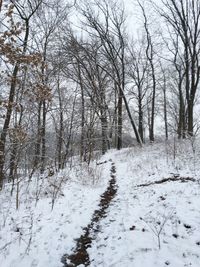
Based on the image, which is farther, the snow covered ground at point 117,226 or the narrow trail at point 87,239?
the narrow trail at point 87,239

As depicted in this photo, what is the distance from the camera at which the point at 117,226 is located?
5.29m

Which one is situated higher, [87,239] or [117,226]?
[117,226]

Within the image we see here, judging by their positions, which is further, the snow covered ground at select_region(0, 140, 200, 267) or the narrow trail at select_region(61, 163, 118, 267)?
the narrow trail at select_region(61, 163, 118, 267)

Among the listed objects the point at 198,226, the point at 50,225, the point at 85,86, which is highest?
the point at 85,86

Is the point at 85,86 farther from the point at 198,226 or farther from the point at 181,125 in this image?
the point at 198,226

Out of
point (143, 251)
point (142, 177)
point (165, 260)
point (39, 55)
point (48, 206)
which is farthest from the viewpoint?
point (142, 177)

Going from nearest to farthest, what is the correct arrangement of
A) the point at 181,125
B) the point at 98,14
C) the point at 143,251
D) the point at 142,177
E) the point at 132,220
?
the point at 143,251 → the point at 132,220 → the point at 142,177 → the point at 98,14 → the point at 181,125

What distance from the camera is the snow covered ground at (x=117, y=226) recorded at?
4.00 metres

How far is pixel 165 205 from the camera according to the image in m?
5.81

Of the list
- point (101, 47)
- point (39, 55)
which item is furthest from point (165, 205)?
point (101, 47)

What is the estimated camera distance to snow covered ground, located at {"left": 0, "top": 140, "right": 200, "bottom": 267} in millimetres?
4000

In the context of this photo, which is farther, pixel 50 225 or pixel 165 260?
pixel 50 225

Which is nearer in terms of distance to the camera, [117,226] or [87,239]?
[87,239]

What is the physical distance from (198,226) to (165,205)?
1353 mm
